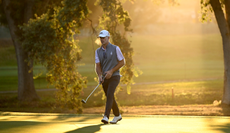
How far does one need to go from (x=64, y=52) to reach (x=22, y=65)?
737 centimetres

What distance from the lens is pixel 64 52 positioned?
46.1 feet

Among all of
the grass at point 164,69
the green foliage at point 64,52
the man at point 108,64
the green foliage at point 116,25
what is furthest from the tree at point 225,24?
the man at point 108,64

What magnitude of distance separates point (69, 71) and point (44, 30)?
2345 mm

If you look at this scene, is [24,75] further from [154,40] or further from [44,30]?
[154,40]

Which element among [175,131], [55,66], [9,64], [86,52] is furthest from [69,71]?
[86,52]

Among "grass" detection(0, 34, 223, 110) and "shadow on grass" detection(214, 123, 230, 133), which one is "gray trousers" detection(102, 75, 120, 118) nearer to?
"shadow on grass" detection(214, 123, 230, 133)

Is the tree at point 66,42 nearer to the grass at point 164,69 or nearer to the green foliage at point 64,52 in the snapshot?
the green foliage at point 64,52

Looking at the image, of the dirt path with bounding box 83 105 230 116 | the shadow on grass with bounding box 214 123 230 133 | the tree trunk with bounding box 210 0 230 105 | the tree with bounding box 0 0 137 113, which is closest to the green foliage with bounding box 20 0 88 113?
the tree with bounding box 0 0 137 113

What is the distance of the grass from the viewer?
22.0 metres

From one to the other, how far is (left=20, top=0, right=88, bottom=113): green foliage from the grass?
595 cm

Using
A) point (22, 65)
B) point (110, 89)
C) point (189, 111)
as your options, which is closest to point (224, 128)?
point (110, 89)

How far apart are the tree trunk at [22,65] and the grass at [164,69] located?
0.84 meters

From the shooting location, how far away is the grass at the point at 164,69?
867 inches

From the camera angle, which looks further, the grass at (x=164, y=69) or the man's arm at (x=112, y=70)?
the grass at (x=164, y=69)
